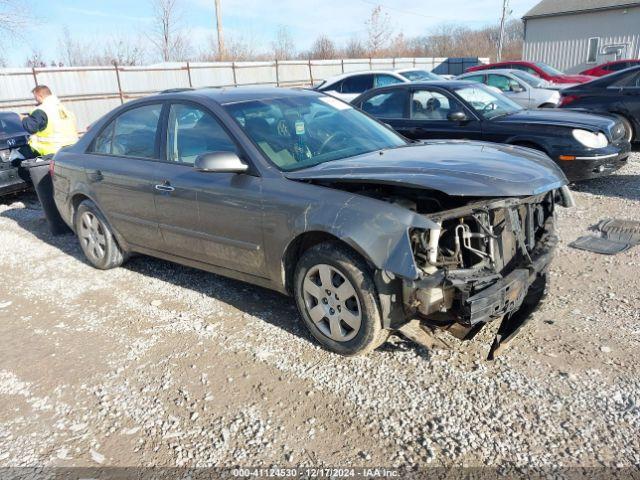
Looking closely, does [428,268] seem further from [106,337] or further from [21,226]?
[21,226]

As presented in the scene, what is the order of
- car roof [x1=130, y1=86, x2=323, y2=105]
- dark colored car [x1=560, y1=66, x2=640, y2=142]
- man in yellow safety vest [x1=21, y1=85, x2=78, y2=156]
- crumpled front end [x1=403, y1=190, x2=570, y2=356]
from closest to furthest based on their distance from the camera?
crumpled front end [x1=403, y1=190, x2=570, y2=356]
car roof [x1=130, y1=86, x2=323, y2=105]
man in yellow safety vest [x1=21, y1=85, x2=78, y2=156]
dark colored car [x1=560, y1=66, x2=640, y2=142]

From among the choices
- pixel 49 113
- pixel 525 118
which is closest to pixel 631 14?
pixel 525 118

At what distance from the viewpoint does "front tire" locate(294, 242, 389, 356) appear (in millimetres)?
3146

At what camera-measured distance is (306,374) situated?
129 inches

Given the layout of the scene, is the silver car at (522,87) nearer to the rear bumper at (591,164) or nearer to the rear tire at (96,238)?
the rear bumper at (591,164)

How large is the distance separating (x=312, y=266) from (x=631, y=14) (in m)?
30.1

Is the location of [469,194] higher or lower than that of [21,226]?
higher

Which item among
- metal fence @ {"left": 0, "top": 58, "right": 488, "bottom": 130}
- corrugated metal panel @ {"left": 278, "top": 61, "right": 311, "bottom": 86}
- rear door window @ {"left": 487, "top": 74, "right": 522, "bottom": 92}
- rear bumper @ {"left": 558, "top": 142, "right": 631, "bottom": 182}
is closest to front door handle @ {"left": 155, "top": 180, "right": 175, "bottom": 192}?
rear bumper @ {"left": 558, "top": 142, "right": 631, "bottom": 182}

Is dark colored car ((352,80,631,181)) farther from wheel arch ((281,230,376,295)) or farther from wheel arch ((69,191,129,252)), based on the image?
wheel arch ((69,191,129,252))

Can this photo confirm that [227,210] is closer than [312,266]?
No

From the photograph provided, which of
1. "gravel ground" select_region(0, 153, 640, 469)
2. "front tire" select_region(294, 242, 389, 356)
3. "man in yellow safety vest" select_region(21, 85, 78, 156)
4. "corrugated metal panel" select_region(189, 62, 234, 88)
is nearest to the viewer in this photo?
"gravel ground" select_region(0, 153, 640, 469)

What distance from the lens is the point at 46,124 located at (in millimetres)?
7270

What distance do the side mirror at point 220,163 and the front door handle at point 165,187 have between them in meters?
0.68

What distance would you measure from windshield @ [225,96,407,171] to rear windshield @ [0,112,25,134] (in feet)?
20.6
